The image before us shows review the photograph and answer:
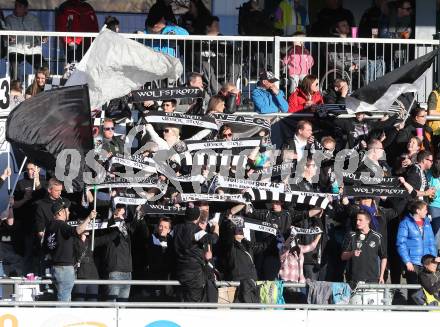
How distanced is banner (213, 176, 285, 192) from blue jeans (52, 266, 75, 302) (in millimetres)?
2316

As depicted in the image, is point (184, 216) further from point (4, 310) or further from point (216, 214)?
point (4, 310)

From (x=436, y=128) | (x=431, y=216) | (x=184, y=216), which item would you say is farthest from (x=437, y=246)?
(x=184, y=216)

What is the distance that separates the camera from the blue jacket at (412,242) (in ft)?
75.4

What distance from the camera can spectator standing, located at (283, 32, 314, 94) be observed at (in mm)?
25516

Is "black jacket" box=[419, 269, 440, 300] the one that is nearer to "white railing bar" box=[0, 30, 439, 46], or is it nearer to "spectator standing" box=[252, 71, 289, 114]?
"spectator standing" box=[252, 71, 289, 114]

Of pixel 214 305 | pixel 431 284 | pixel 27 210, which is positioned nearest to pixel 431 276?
pixel 431 284

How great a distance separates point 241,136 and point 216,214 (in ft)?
4.76

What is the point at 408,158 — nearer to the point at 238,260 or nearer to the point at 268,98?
the point at 268,98

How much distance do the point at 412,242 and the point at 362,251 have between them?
3.05 feet

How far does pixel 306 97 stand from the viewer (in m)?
24.7

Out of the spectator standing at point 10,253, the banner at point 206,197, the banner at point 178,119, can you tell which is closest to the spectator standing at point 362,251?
the banner at point 206,197

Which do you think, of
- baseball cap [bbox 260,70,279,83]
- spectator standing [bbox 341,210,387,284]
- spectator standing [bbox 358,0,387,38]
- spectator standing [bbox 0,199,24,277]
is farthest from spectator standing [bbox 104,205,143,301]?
spectator standing [bbox 358,0,387,38]

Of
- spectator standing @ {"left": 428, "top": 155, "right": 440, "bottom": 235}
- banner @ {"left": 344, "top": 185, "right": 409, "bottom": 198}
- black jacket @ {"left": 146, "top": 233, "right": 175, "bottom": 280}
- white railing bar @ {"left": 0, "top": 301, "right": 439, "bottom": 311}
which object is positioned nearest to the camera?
white railing bar @ {"left": 0, "top": 301, "right": 439, "bottom": 311}

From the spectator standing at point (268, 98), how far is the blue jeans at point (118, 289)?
368 centimetres
